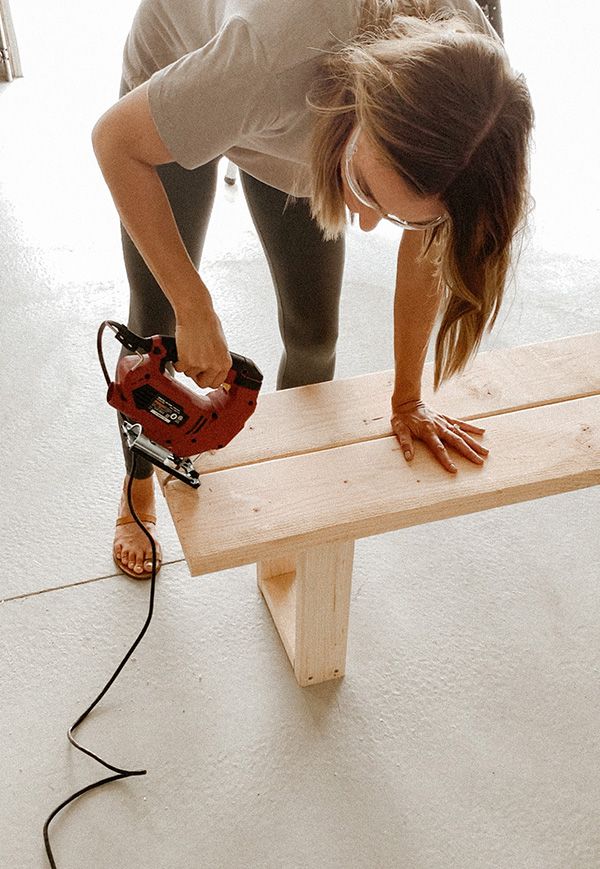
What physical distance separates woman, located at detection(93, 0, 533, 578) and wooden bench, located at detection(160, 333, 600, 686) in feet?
0.66

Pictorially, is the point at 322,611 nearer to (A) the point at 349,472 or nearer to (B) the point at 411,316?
(A) the point at 349,472

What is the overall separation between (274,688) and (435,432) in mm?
573

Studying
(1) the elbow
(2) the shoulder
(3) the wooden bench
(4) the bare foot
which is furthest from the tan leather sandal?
(2) the shoulder

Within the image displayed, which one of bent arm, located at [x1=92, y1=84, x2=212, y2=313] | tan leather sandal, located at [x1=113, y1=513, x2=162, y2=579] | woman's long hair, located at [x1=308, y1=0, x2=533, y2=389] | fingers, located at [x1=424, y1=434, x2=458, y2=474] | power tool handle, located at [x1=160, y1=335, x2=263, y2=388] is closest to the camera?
woman's long hair, located at [x1=308, y1=0, x2=533, y2=389]

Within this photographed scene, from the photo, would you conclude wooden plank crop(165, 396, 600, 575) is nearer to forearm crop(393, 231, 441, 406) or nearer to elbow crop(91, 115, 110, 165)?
forearm crop(393, 231, 441, 406)

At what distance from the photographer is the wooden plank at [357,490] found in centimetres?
121

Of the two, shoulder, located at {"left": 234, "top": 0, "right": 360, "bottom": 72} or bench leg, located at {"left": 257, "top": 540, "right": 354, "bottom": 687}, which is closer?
shoulder, located at {"left": 234, "top": 0, "right": 360, "bottom": 72}

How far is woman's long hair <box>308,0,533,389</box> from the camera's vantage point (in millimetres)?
888

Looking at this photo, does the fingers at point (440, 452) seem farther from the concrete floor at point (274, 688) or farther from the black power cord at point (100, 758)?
the black power cord at point (100, 758)

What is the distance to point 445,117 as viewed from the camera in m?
0.88

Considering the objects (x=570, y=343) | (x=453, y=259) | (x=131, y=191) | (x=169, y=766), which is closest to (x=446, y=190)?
(x=453, y=259)

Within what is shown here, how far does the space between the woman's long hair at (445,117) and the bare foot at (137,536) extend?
3.19 ft

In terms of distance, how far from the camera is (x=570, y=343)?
1.61 m

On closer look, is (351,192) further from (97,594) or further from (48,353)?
(48,353)
